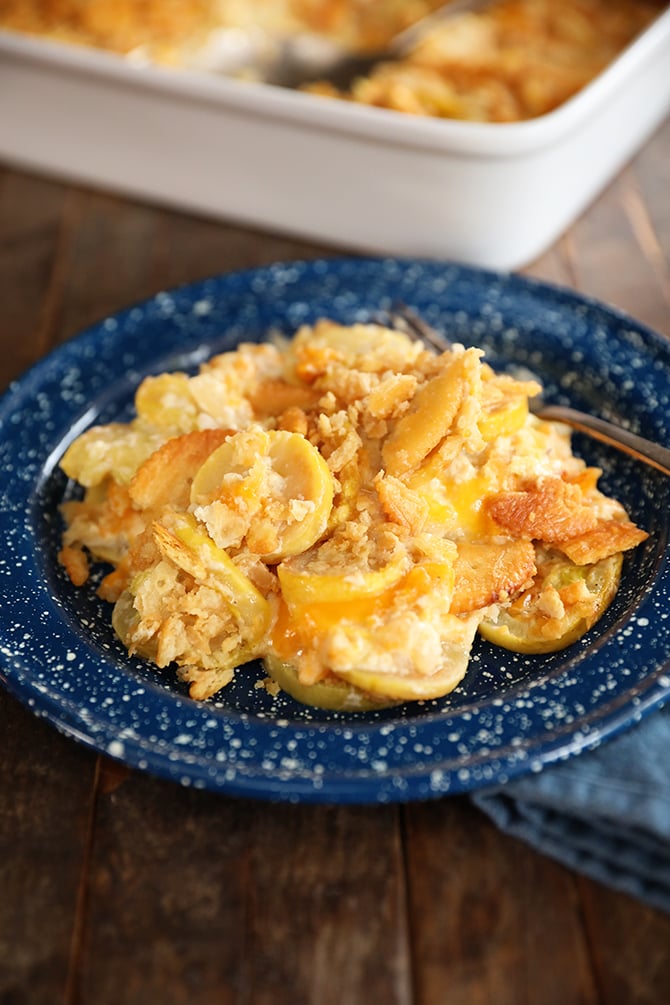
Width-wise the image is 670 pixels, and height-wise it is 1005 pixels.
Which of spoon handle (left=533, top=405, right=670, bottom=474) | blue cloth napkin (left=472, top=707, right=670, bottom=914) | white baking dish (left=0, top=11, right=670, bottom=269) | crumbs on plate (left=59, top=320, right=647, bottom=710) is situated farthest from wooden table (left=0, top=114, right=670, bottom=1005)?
white baking dish (left=0, top=11, right=670, bottom=269)

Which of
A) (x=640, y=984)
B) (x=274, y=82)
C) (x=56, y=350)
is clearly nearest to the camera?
(x=640, y=984)

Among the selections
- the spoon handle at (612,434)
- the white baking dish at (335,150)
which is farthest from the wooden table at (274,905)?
the white baking dish at (335,150)

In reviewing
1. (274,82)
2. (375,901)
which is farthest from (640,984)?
(274,82)

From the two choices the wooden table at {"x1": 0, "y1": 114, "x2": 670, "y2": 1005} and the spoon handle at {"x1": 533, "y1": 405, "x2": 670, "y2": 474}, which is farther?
the spoon handle at {"x1": 533, "y1": 405, "x2": 670, "y2": 474}

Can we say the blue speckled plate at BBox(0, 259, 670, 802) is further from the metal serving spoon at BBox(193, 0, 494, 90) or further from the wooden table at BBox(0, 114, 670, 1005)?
the metal serving spoon at BBox(193, 0, 494, 90)

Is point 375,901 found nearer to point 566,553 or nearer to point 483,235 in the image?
point 566,553

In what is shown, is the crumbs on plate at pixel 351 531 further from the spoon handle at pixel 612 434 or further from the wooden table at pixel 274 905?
the wooden table at pixel 274 905
